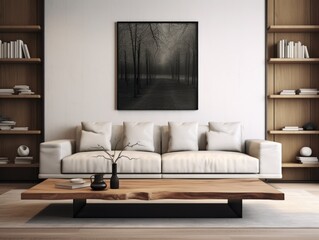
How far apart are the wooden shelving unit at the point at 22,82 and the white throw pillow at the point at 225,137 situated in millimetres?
2316

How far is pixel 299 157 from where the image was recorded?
261 inches

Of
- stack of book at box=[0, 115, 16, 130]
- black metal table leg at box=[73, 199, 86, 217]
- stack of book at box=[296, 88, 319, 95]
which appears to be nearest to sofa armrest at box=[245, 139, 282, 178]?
stack of book at box=[296, 88, 319, 95]

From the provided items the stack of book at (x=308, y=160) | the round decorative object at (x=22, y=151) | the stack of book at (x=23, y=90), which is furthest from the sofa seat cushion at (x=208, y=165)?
the stack of book at (x=23, y=90)

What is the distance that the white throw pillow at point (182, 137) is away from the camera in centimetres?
623

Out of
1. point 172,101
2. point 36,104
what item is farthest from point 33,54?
point 172,101

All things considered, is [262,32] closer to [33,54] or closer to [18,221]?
[33,54]

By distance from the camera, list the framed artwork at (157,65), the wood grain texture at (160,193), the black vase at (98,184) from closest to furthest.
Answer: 1. the wood grain texture at (160,193)
2. the black vase at (98,184)
3. the framed artwork at (157,65)

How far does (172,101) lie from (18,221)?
3089 millimetres

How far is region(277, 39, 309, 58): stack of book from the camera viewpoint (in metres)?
6.60

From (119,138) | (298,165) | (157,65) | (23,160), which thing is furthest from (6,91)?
(298,165)

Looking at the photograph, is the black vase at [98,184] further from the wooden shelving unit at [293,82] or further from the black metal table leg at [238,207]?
the wooden shelving unit at [293,82]

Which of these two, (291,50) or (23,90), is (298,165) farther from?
(23,90)

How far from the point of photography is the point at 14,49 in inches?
260

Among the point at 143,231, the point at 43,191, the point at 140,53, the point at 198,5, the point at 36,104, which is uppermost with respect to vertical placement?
the point at 198,5
